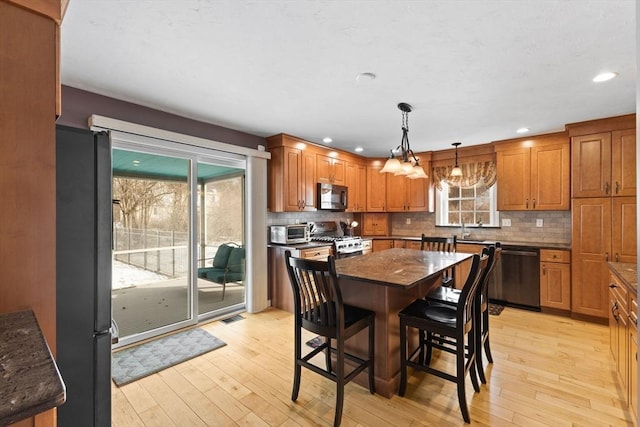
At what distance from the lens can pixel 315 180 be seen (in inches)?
181

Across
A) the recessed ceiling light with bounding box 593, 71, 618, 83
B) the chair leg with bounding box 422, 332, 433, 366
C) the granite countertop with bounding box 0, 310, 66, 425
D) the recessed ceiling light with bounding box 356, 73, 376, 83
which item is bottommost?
the chair leg with bounding box 422, 332, 433, 366

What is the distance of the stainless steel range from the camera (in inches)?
175

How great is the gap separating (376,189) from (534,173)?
252cm

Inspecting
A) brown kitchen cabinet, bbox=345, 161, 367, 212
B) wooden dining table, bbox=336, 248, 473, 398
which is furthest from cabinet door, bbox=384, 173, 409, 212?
wooden dining table, bbox=336, 248, 473, 398

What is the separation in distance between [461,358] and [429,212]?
395 centimetres

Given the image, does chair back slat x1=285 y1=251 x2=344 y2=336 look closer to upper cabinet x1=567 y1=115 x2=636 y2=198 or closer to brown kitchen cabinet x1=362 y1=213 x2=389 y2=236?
upper cabinet x1=567 y1=115 x2=636 y2=198

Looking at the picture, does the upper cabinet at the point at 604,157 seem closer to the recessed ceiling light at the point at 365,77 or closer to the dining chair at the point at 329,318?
the recessed ceiling light at the point at 365,77

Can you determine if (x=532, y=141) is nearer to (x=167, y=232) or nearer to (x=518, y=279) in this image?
(x=518, y=279)

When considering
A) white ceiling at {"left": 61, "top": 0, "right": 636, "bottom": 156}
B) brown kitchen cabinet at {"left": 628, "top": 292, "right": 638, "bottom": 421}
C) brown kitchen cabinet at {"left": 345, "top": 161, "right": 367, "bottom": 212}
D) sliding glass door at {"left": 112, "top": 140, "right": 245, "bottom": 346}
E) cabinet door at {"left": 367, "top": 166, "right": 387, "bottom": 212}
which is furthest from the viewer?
cabinet door at {"left": 367, "top": 166, "right": 387, "bottom": 212}

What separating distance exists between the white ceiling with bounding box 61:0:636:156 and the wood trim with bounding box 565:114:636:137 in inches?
7.1

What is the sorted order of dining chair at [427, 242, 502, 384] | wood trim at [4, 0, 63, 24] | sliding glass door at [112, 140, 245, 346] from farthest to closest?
sliding glass door at [112, 140, 245, 346] → dining chair at [427, 242, 502, 384] → wood trim at [4, 0, 63, 24]

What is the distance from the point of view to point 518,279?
163 inches

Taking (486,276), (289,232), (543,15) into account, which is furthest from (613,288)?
(289,232)

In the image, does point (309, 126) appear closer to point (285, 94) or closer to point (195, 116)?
point (285, 94)
